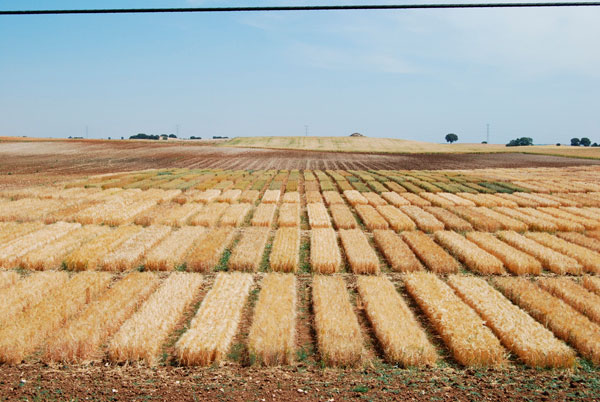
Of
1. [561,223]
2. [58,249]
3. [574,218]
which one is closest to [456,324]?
[58,249]

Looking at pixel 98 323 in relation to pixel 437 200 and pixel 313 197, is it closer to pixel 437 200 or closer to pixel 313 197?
pixel 313 197

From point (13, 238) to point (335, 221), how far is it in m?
15.2

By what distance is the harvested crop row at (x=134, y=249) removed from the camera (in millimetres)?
14086

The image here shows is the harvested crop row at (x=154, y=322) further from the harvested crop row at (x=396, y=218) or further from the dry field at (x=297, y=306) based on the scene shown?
the harvested crop row at (x=396, y=218)

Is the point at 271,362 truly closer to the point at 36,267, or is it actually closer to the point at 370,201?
the point at 36,267

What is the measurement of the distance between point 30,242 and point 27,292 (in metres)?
6.45

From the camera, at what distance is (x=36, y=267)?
45.5 feet

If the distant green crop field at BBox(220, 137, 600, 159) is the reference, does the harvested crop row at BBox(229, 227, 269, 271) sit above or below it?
below

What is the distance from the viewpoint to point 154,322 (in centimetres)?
938

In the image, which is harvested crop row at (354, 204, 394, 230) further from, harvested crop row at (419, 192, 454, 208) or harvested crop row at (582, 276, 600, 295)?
harvested crop row at (582, 276, 600, 295)

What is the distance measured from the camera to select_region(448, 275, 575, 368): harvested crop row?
807 centimetres

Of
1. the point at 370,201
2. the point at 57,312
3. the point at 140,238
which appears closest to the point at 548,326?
the point at 57,312

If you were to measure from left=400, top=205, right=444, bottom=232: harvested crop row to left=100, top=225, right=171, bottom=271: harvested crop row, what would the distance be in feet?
42.8

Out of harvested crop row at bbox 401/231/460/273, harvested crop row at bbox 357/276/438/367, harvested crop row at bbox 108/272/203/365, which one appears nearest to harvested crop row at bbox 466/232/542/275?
harvested crop row at bbox 401/231/460/273
